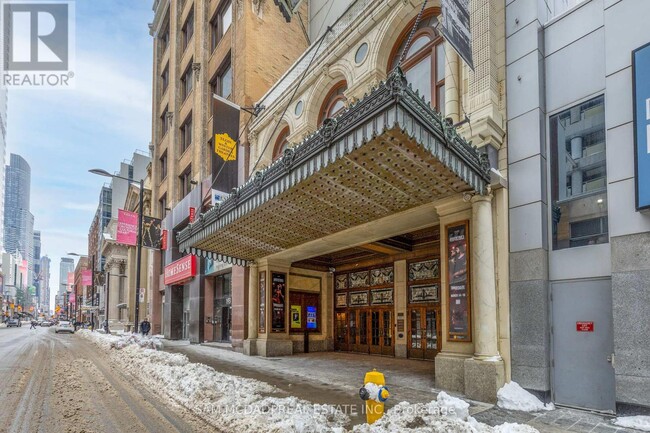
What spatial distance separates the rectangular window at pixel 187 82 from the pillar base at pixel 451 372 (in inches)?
1116

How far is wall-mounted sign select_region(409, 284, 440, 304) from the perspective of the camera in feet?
51.3

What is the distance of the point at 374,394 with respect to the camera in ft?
19.6

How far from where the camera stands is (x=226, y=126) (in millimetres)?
19516

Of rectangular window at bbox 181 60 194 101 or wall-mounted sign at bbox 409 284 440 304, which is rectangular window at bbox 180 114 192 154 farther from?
wall-mounted sign at bbox 409 284 440 304

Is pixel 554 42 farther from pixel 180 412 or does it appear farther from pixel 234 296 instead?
pixel 234 296

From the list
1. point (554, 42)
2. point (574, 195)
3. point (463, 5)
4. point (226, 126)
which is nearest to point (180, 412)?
point (574, 195)

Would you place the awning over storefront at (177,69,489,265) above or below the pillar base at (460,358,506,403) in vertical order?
above

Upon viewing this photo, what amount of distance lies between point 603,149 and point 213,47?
2556cm

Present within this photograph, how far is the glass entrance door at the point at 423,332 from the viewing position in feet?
50.5

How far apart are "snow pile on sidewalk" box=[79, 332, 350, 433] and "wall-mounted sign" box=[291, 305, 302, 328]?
6.86 metres

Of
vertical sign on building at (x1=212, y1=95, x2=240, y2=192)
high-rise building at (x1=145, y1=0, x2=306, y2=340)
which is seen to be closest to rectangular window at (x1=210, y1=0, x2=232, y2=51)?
high-rise building at (x1=145, y1=0, x2=306, y2=340)

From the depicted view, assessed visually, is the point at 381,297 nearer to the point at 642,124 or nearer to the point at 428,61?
the point at 428,61

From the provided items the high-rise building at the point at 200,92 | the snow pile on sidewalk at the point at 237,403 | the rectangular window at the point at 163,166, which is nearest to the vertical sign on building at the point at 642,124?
the snow pile on sidewalk at the point at 237,403

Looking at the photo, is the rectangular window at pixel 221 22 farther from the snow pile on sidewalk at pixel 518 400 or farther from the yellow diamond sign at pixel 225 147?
the snow pile on sidewalk at pixel 518 400
